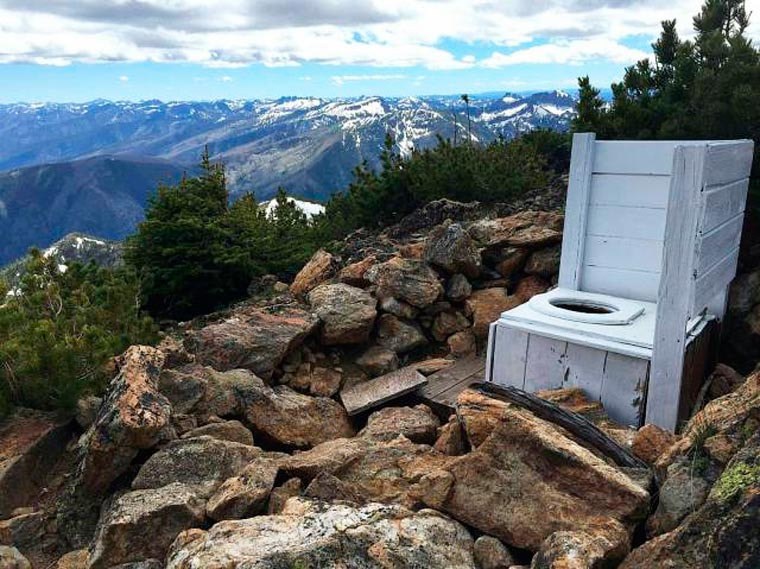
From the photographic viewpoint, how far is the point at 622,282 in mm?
5891

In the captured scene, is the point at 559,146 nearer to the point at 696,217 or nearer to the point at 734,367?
the point at 734,367

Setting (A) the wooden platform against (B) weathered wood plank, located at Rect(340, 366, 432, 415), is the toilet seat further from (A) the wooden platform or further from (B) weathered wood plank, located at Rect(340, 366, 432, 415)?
(B) weathered wood plank, located at Rect(340, 366, 432, 415)

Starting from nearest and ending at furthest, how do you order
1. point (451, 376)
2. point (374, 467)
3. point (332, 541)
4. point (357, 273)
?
point (332, 541) < point (374, 467) < point (451, 376) < point (357, 273)

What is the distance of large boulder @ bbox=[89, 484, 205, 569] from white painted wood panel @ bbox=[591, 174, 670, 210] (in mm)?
4499

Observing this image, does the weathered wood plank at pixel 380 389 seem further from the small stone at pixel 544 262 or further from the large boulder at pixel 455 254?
the small stone at pixel 544 262

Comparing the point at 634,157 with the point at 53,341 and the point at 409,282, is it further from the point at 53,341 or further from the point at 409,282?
the point at 53,341

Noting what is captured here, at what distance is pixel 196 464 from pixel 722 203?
4473 mm

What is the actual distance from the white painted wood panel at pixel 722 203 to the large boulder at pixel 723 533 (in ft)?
7.93

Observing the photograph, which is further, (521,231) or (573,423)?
(521,231)

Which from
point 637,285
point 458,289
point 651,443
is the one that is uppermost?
point 637,285

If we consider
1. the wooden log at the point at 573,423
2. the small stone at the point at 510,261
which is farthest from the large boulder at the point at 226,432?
the small stone at the point at 510,261

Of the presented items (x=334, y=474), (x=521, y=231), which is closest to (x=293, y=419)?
(x=334, y=474)

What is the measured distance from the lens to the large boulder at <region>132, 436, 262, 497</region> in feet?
12.5

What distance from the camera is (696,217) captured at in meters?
4.22
